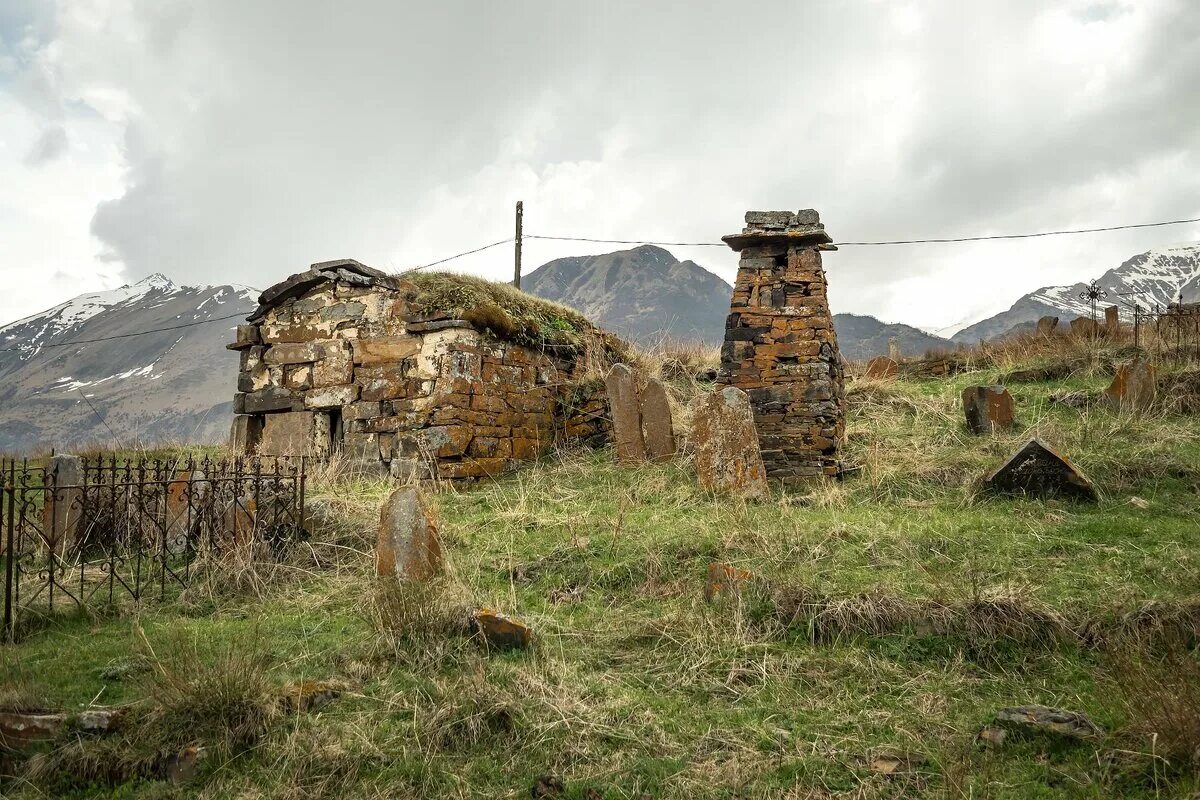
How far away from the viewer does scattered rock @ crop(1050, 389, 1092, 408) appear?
9.92m

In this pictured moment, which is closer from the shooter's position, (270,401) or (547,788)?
(547,788)

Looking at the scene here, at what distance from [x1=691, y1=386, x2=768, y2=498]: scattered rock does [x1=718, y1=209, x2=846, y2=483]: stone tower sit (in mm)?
1039

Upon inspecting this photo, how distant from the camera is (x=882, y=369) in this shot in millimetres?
13836

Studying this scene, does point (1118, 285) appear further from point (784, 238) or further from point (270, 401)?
point (270, 401)

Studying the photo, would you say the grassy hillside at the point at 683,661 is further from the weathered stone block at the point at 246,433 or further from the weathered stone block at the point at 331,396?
the weathered stone block at the point at 246,433

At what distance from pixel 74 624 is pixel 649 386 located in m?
6.02

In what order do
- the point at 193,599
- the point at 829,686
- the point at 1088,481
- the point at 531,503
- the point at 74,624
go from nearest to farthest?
the point at 829,686
the point at 74,624
the point at 193,599
the point at 1088,481
the point at 531,503

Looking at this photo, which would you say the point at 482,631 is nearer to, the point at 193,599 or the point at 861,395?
the point at 193,599

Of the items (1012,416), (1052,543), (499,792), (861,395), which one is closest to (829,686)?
(499,792)

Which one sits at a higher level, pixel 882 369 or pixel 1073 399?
pixel 882 369

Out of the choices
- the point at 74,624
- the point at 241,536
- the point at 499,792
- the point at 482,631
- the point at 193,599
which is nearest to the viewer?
the point at 499,792

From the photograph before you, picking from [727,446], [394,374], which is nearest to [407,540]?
[727,446]

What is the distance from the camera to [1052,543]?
17.6 feet

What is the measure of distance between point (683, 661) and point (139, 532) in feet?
15.2
